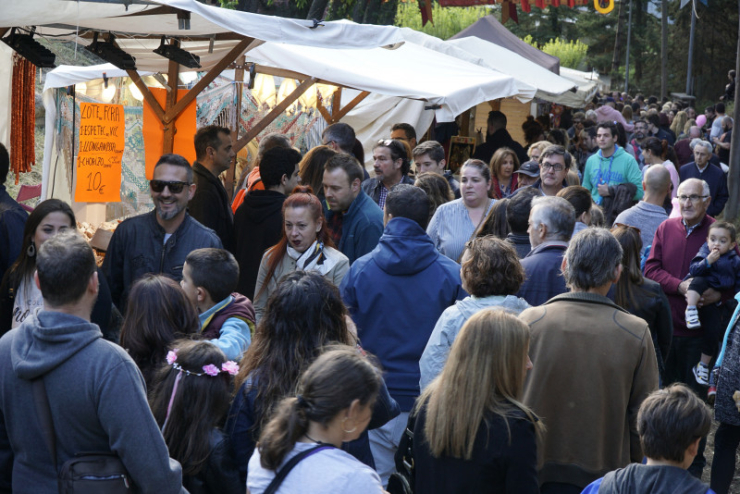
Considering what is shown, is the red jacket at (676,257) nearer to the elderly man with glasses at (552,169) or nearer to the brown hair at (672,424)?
the elderly man with glasses at (552,169)

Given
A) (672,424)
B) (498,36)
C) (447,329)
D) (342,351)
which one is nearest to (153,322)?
(342,351)

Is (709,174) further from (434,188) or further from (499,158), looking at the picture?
(434,188)

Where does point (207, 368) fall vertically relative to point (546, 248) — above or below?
below

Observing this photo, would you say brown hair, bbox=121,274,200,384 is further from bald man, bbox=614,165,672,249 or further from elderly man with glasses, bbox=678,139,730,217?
elderly man with glasses, bbox=678,139,730,217

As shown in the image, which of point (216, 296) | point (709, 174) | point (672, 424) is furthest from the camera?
point (709, 174)

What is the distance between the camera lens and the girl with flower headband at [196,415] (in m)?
2.99

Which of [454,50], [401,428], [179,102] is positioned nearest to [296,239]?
[401,428]

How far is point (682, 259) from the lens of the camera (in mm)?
6730

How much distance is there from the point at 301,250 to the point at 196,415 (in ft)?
6.17

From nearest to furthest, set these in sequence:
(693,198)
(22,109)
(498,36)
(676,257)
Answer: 1. (22,109)
2. (693,198)
3. (676,257)
4. (498,36)

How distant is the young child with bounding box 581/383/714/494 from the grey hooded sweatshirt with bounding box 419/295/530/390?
3.41 feet

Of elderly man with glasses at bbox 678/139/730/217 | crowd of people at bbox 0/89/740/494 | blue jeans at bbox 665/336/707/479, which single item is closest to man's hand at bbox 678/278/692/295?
blue jeans at bbox 665/336/707/479

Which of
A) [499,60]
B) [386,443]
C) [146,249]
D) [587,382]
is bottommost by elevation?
[386,443]

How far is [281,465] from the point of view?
2.33 metres
